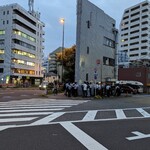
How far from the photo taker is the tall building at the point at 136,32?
9950 centimetres

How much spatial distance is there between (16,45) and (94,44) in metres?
44.8

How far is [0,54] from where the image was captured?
240ft

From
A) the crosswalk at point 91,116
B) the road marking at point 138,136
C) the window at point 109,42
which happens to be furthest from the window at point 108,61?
the road marking at point 138,136

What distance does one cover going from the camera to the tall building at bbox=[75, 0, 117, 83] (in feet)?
98.3

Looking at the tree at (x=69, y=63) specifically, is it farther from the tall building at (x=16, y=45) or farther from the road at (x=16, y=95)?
the tall building at (x=16, y=45)

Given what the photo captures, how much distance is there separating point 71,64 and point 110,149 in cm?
4532

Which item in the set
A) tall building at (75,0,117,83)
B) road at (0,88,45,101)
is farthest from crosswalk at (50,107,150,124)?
tall building at (75,0,117,83)

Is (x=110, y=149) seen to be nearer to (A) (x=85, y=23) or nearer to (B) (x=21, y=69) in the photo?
(A) (x=85, y=23)

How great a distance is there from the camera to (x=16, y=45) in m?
73.4

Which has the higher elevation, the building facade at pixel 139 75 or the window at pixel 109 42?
the window at pixel 109 42

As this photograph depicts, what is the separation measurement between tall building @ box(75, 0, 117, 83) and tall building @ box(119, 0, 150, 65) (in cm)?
6044

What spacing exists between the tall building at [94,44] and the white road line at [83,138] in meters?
17.8

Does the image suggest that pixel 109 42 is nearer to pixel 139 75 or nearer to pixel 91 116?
pixel 139 75

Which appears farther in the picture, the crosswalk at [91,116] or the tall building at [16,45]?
the tall building at [16,45]
